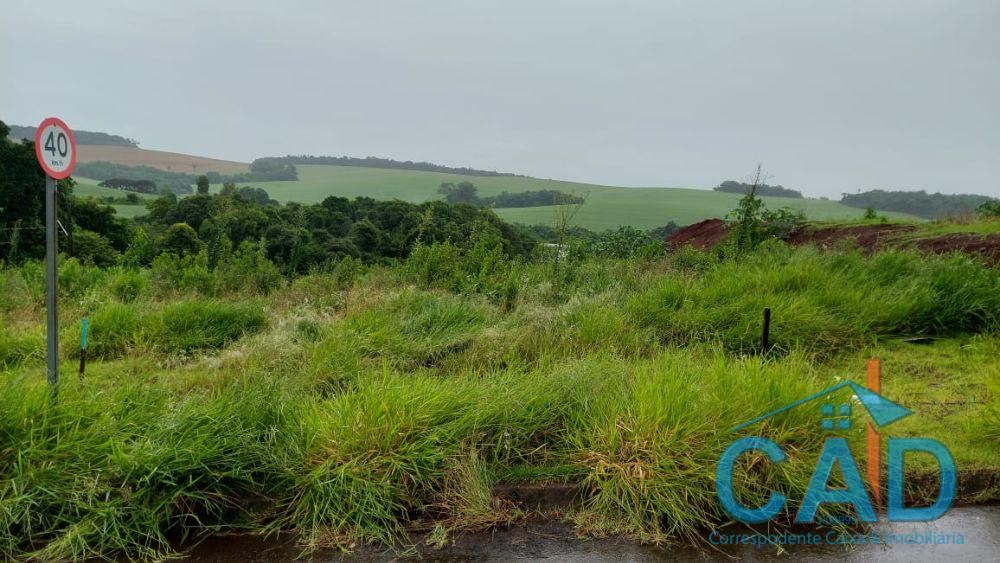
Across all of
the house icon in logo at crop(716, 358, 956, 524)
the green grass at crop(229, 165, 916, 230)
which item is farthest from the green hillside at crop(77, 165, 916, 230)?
the house icon in logo at crop(716, 358, 956, 524)

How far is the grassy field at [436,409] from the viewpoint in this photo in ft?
9.25

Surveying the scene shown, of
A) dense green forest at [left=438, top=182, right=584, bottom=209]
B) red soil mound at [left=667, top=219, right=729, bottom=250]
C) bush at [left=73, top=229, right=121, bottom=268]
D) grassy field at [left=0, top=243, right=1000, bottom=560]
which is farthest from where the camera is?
dense green forest at [left=438, top=182, right=584, bottom=209]

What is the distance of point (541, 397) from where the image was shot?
3539mm

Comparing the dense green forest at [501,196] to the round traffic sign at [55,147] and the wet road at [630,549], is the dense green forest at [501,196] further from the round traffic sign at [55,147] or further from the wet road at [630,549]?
the wet road at [630,549]

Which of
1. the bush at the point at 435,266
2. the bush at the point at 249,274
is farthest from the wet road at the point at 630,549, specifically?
the bush at the point at 249,274

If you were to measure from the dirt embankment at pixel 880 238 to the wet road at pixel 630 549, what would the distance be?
6.43m

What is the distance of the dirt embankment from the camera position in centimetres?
893

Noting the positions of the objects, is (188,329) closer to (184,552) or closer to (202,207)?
(184,552)

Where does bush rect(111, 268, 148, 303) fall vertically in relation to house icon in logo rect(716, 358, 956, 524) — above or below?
below

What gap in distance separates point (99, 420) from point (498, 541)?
2.07 meters

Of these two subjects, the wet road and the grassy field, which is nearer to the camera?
the wet road

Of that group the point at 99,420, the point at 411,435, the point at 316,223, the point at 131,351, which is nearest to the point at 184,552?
the point at 99,420

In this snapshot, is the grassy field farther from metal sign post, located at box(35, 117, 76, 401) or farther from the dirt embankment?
the dirt embankment

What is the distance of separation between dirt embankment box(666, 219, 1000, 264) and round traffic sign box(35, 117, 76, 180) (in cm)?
791
